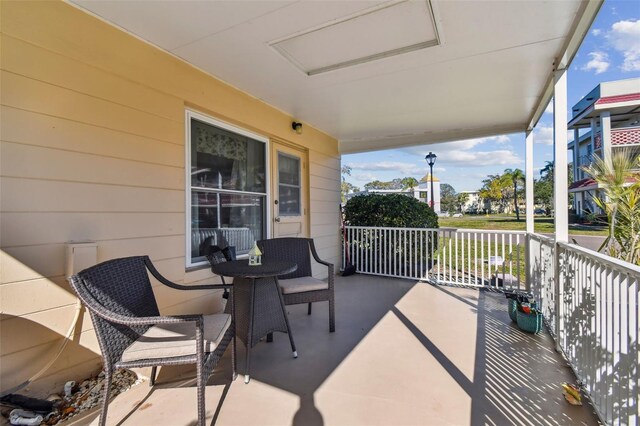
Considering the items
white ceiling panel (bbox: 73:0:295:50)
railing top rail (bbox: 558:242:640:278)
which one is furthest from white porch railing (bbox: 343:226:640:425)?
white ceiling panel (bbox: 73:0:295:50)

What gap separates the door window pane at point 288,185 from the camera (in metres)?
4.29

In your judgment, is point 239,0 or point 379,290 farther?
point 379,290

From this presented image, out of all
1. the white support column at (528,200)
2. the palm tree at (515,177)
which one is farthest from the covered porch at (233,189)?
the palm tree at (515,177)

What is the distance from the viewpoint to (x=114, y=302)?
169cm

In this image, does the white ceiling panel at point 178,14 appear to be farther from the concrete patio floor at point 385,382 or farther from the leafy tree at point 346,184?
the leafy tree at point 346,184

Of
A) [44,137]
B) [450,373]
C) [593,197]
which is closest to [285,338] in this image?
[450,373]

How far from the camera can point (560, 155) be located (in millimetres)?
2369

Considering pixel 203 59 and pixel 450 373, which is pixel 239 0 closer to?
pixel 203 59

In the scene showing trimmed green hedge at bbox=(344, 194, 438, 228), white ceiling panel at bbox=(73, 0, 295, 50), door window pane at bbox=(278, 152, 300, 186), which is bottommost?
trimmed green hedge at bbox=(344, 194, 438, 228)

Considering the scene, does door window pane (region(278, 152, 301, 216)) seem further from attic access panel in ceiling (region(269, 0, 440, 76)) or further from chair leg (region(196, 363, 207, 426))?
chair leg (region(196, 363, 207, 426))

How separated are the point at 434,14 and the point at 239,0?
1.34m

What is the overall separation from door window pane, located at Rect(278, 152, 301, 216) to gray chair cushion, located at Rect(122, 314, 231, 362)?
2.51 meters

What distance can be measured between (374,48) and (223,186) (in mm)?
2090

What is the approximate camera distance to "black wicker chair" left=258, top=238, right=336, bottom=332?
275 cm
